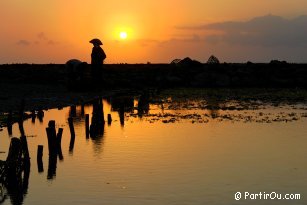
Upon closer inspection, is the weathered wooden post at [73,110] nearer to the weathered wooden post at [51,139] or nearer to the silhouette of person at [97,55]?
the silhouette of person at [97,55]

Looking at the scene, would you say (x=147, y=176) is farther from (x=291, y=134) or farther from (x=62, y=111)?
(x=62, y=111)

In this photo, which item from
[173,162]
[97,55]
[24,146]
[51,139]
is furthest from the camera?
[97,55]

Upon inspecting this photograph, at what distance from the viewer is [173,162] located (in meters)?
20.9

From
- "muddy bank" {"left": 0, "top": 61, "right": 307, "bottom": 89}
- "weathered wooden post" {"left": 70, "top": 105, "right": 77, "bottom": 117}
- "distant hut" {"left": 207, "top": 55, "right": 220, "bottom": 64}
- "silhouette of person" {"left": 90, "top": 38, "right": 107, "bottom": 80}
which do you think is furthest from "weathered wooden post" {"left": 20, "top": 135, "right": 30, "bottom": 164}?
"distant hut" {"left": 207, "top": 55, "right": 220, "bottom": 64}

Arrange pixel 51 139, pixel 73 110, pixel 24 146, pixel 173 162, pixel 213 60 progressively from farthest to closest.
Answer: pixel 213 60, pixel 73 110, pixel 173 162, pixel 51 139, pixel 24 146

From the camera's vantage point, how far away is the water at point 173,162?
1625cm

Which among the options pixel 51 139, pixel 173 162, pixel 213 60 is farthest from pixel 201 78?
pixel 51 139

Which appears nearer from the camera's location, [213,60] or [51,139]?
[51,139]

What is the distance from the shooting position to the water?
1625 centimetres

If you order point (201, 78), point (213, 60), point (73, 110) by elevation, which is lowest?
point (73, 110)

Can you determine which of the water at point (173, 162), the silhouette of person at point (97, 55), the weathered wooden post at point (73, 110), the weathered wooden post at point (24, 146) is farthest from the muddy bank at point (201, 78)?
the weathered wooden post at point (24, 146)

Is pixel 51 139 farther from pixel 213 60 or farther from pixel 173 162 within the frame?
pixel 213 60

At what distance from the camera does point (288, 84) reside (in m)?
73.1

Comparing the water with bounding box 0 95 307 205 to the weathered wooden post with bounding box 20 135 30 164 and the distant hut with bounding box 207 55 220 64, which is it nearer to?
the weathered wooden post with bounding box 20 135 30 164
